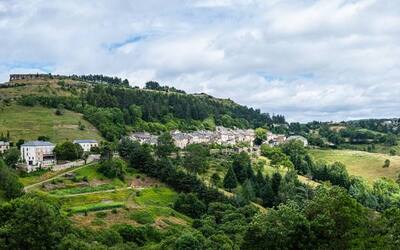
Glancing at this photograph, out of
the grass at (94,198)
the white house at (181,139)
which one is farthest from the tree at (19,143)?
the white house at (181,139)

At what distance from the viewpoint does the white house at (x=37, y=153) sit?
111 m

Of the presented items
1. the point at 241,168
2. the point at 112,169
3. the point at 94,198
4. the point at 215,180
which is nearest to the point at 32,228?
the point at 94,198

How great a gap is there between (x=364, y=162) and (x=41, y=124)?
113 m

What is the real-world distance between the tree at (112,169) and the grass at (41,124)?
3307 cm

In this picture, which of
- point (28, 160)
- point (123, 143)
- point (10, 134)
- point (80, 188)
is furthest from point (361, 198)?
point (10, 134)

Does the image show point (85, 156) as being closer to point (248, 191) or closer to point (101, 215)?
point (248, 191)

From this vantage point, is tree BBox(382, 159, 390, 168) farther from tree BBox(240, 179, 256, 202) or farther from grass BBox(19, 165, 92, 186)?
grass BBox(19, 165, 92, 186)

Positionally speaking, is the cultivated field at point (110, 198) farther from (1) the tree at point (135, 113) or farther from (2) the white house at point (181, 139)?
(1) the tree at point (135, 113)

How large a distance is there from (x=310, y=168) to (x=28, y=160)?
8692 cm

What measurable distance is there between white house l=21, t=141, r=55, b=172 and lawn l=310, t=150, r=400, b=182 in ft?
330

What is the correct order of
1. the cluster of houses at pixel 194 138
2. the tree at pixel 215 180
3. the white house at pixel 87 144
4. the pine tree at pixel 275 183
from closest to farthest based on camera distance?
the tree at pixel 215 180
the pine tree at pixel 275 183
the white house at pixel 87 144
the cluster of houses at pixel 194 138

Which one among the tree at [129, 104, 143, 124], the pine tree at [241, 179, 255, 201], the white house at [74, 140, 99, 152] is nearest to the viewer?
the pine tree at [241, 179, 255, 201]

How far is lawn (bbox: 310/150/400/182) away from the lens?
165875 millimetres

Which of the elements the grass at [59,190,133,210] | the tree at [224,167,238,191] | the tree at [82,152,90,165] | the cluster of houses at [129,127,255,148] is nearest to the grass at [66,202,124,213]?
the grass at [59,190,133,210]
